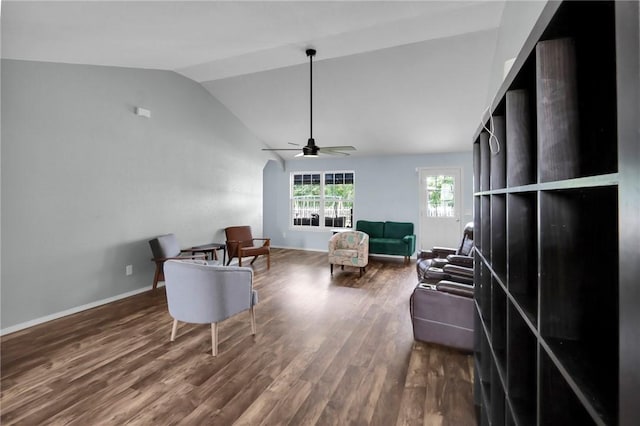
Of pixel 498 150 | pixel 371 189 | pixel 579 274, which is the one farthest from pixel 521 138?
pixel 371 189

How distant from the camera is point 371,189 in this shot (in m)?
7.30

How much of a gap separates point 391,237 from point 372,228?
493 millimetres

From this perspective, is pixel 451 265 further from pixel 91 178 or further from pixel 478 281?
pixel 91 178

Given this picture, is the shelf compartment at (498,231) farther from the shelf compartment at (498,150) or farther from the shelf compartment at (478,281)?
the shelf compartment at (478,281)

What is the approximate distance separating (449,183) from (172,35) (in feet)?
19.3

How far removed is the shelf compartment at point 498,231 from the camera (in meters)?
1.21

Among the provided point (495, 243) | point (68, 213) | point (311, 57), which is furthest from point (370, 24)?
point (68, 213)

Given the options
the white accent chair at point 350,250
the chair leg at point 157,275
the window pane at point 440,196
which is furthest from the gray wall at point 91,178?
the window pane at point 440,196

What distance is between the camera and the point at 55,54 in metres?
2.93

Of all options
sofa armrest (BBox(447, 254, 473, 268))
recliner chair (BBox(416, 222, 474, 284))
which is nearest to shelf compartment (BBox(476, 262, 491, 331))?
recliner chair (BBox(416, 222, 474, 284))

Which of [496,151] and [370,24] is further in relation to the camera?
[370,24]

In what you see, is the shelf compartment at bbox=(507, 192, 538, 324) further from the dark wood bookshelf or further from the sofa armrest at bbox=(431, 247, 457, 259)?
the sofa armrest at bbox=(431, 247, 457, 259)

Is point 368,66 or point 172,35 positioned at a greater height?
point 368,66

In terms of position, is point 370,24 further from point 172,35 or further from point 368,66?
point 172,35
